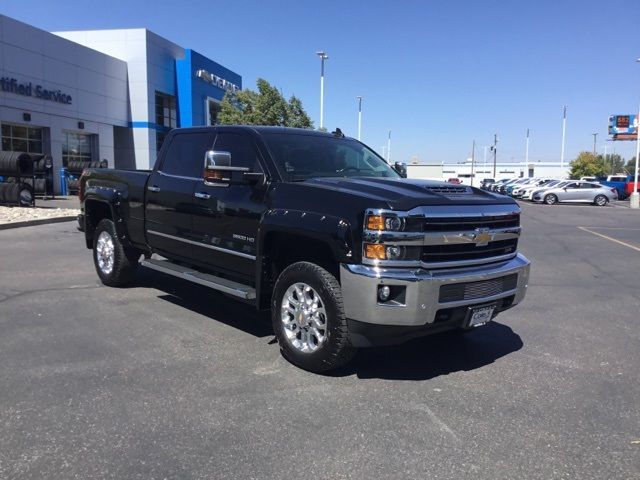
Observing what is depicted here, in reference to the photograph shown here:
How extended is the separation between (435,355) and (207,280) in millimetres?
2291

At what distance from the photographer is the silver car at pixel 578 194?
113 ft

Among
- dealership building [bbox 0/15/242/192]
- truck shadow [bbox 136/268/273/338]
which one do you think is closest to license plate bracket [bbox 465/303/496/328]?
truck shadow [bbox 136/268/273/338]

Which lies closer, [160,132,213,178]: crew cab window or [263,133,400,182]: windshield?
[263,133,400,182]: windshield

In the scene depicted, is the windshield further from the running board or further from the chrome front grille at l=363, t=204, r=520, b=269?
the chrome front grille at l=363, t=204, r=520, b=269

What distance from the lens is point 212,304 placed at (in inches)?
266

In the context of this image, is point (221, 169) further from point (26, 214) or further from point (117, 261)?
point (26, 214)

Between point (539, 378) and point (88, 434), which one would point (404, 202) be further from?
point (88, 434)

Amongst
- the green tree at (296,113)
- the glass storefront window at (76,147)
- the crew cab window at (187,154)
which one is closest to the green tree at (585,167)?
the green tree at (296,113)

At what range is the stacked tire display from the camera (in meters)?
18.3

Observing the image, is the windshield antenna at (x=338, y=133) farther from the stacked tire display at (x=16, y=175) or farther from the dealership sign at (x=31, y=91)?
the dealership sign at (x=31, y=91)

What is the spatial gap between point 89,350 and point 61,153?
88.8 feet

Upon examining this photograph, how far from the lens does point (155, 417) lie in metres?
3.65

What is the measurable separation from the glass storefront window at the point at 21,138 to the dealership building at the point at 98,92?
46 millimetres

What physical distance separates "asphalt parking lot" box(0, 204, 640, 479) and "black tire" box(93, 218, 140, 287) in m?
0.47
